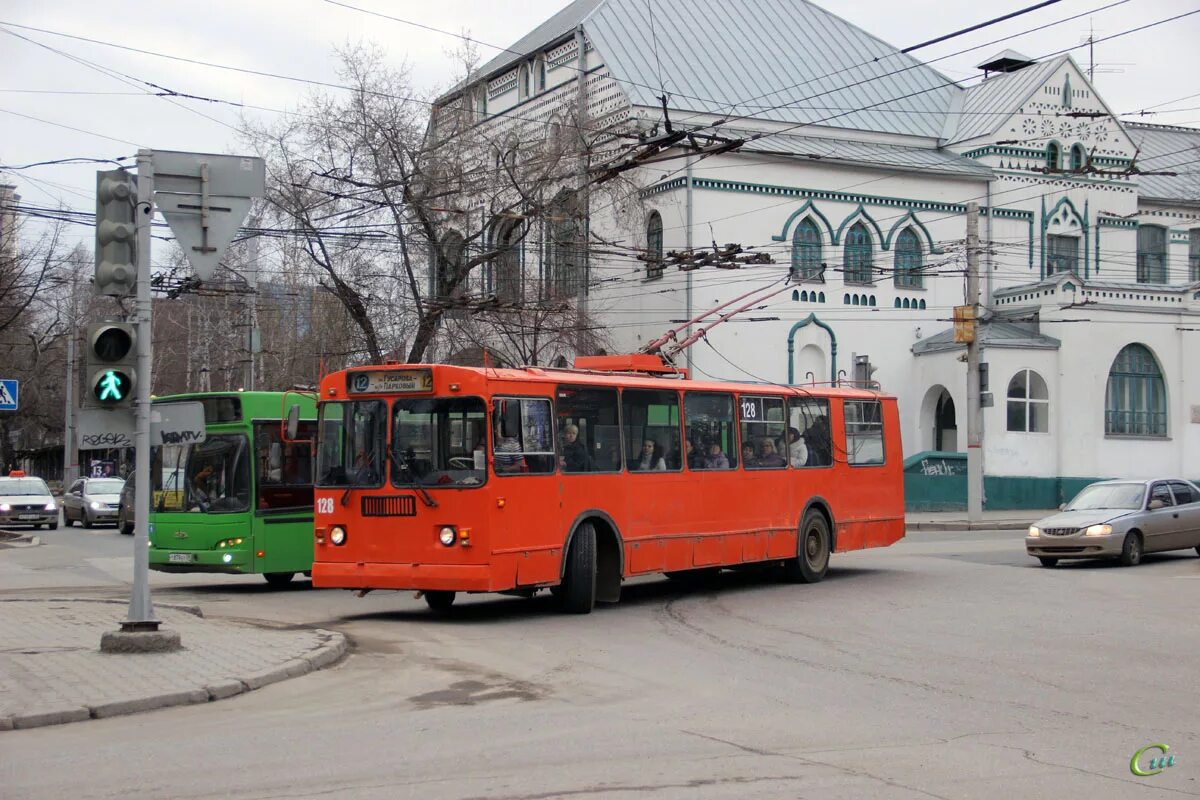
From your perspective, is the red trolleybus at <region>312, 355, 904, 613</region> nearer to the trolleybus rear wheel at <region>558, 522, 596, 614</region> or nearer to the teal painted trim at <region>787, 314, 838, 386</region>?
the trolleybus rear wheel at <region>558, 522, 596, 614</region>

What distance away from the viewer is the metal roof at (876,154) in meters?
42.3

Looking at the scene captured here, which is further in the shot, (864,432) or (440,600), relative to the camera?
(864,432)

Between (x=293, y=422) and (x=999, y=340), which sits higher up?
(x=999, y=340)

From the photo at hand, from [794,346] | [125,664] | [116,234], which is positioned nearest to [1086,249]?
[794,346]

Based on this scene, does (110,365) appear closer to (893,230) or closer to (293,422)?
(293,422)

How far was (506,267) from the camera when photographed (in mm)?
36438

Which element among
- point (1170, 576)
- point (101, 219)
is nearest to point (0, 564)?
point (101, 219)

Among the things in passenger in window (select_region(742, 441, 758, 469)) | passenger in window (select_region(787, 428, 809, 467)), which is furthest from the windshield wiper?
passenger in window (select_region(787, 428, 809, 467))

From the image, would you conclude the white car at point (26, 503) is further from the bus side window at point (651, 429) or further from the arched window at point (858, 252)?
the bus side window at point (651, 429)

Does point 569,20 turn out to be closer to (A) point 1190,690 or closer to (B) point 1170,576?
(B) point 1170,576

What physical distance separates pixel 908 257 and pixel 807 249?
4.02 metres

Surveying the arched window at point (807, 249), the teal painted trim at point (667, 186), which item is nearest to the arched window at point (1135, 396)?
the arched window at point (807, 249)

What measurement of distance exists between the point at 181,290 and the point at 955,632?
2170 cm

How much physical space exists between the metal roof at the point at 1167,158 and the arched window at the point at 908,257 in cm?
1150
